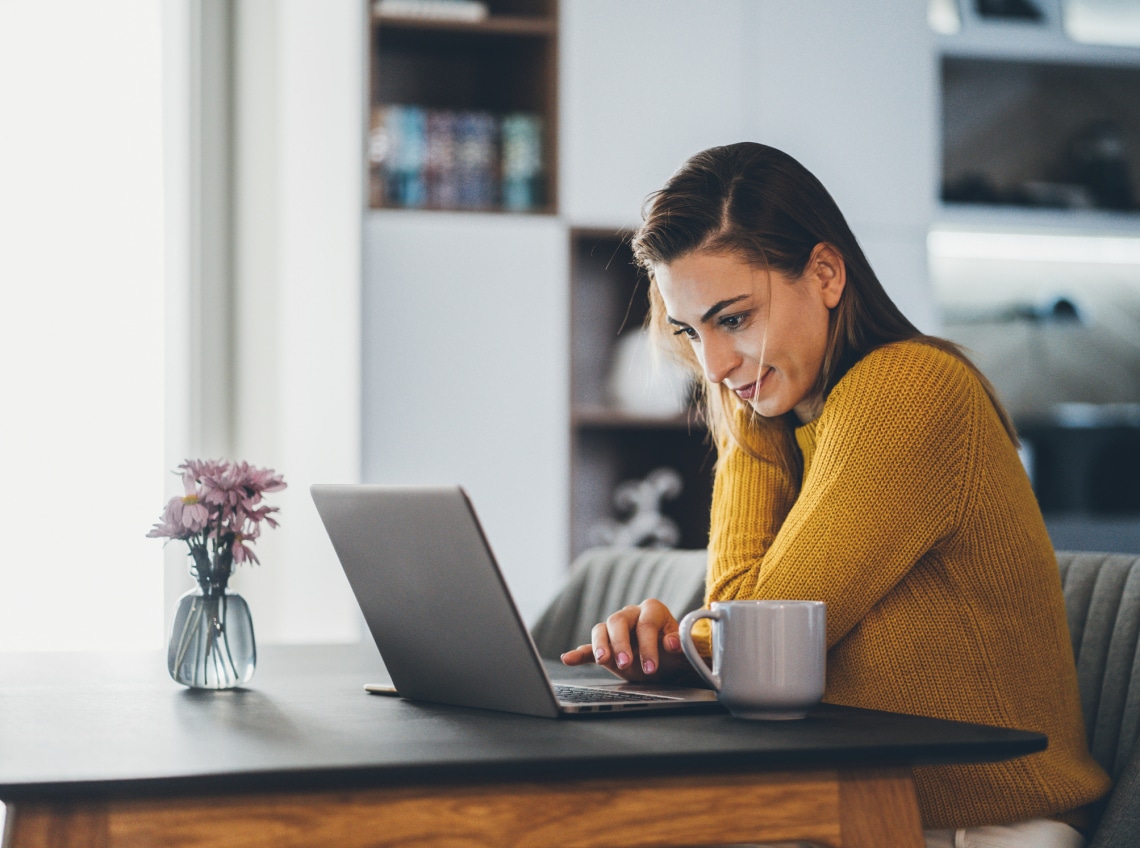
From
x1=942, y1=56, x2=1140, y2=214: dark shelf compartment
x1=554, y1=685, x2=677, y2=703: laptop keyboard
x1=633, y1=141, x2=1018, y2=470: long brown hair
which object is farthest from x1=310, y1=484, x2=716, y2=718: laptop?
x1=942, y1=56, x2=1140, y2=214: dark shelf compartment

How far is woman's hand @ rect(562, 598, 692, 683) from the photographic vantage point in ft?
4.09

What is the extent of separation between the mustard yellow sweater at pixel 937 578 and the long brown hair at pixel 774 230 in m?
0.11

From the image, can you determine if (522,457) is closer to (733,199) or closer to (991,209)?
(991,209)

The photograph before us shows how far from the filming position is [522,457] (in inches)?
119

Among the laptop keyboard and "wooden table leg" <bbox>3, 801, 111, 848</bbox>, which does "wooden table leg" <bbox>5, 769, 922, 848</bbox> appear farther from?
the laptop keyboard

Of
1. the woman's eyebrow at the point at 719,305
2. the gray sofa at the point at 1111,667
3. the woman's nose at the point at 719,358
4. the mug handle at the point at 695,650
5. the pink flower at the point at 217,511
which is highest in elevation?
the woman's eyebrow at the point at 719,305

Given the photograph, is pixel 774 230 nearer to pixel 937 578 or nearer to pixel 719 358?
pixel 719 358

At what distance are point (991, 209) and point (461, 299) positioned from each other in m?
1.44

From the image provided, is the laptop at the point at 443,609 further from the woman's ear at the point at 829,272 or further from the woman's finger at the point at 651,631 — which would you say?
the woman's ear at the point at 829,272

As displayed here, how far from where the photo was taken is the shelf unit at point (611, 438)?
332 cm

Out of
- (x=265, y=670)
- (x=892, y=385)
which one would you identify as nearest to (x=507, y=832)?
(x=892, y=385)

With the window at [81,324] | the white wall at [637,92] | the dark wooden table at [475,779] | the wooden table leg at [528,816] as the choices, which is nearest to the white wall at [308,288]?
the window at [81,324]

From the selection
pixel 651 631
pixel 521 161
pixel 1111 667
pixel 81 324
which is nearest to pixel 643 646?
pixel 651 631

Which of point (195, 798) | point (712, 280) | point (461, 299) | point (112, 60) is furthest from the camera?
point (112, 60)
